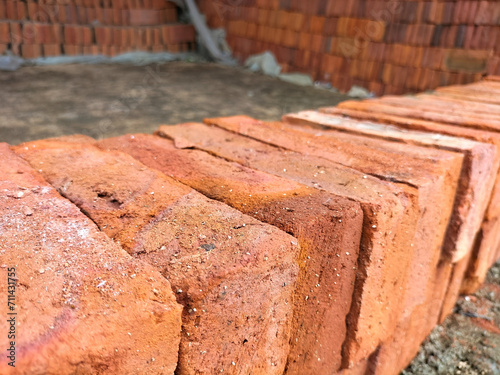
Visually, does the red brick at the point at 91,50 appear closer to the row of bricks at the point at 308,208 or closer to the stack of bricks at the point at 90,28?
the stack of bricks at the point at 90,28

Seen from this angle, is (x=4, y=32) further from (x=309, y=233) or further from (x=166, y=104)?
(x=309, y=233)

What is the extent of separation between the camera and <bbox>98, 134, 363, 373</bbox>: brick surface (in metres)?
1.03

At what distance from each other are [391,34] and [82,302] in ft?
23.4

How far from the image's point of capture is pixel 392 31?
6832 mm

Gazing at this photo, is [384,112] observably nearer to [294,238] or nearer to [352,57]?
[294,238]

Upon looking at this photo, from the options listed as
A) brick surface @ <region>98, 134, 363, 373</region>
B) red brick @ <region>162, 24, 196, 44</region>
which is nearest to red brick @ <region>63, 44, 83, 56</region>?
red brick @ <region>162, 24, 196, 44</region>

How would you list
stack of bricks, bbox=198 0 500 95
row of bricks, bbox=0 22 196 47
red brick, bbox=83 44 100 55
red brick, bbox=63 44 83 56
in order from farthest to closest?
red brick, bbox=83 44 100 55 < red brick, bbox=63 44 83 56 < row of bricks, bbox=0 22 196 47 < stack of bricks, bbox=198 0 500 95

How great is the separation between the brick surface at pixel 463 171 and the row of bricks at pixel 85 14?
350 inches

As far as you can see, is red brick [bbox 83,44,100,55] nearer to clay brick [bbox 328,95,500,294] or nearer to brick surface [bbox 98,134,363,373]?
clay brick [bbox 328,95,500,294]

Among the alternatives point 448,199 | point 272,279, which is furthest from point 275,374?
point 448,199

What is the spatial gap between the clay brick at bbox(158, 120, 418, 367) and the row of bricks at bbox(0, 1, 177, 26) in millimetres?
8973

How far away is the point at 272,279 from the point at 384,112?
4.92 ft

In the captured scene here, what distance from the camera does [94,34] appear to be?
940 centimetres

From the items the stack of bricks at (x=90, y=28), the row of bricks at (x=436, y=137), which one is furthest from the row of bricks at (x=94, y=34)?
the row of bricks at (x=436, y=137)
